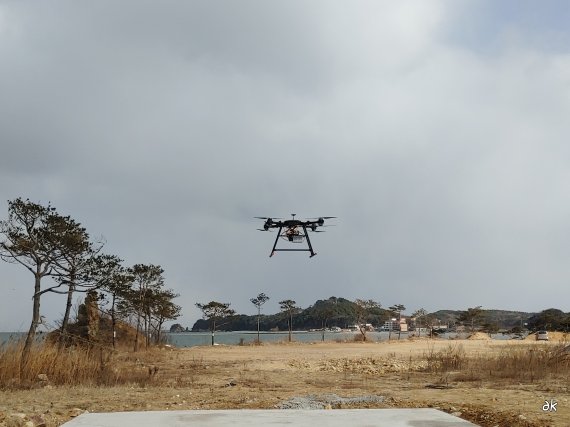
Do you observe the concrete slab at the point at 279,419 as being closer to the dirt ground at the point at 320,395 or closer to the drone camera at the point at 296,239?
the dirt ground at the point at 320,395

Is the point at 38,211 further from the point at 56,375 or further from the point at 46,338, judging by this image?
the point at 56,375

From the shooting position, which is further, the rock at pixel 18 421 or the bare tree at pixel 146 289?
the bare tree at pixel 146 289

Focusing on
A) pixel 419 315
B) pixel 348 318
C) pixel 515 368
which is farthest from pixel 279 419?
pixel 348 318

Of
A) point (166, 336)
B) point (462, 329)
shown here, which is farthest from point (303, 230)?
point (462, 329)

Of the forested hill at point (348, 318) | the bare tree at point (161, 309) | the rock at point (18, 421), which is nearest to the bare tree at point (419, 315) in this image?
the forested hill at point (348, 318)

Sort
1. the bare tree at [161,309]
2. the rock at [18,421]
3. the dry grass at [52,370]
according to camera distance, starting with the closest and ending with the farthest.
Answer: the rock at [18,421]
the dry grass at [52,370]
the bare tree at [161,309]

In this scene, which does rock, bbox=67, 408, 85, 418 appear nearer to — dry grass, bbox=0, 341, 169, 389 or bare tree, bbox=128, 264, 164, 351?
dry grass, bbox=0, 341, 169, 389

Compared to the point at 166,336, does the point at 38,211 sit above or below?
above
